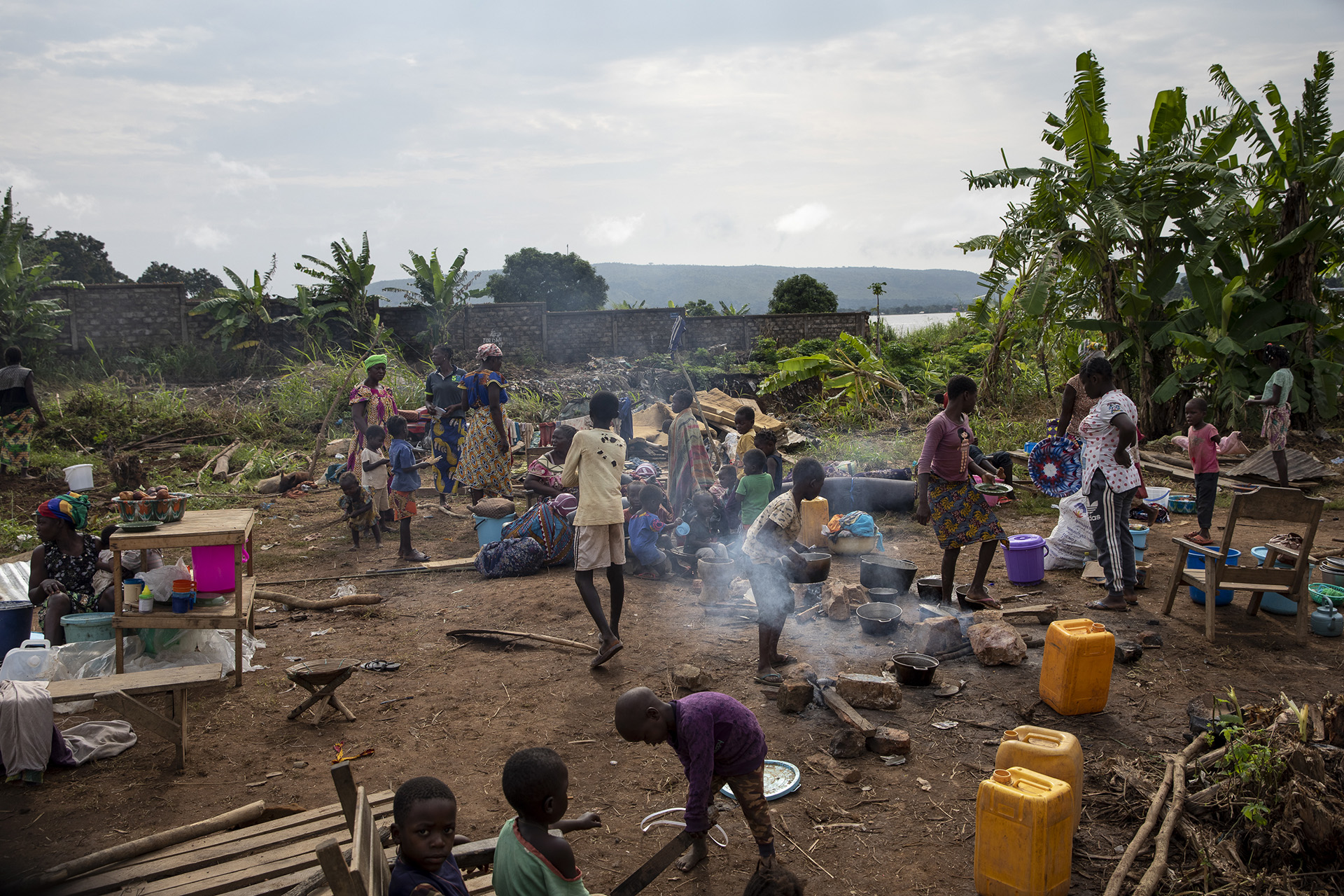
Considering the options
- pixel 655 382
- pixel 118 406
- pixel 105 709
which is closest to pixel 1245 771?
pixel 105 709

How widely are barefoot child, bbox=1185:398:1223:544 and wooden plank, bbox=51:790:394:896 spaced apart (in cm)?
776

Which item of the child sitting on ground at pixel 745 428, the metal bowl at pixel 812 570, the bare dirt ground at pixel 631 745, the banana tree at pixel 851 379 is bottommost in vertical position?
the bare dirt ground at pixel 631 745

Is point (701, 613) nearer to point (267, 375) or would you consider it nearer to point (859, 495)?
point (859, 495)

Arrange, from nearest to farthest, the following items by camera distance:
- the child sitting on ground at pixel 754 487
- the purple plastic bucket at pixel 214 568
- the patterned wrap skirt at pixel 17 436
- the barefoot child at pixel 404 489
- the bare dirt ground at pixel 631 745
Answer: the bare dirt ground at pixel 631 745 → the purple plastic bucket at pixel 214 568 → the child sitting on ground at pixel 754 487 → the barefoot child at pixel 404 489 → the patterned wrap skirt at pixel 17 436

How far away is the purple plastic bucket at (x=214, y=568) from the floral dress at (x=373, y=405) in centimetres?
350

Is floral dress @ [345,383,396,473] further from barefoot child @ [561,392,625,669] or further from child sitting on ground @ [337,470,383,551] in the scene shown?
barefoot child @ [561,392,625,669]

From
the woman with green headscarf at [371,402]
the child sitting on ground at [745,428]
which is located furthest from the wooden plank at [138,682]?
the child sitting on ground at [745,428]

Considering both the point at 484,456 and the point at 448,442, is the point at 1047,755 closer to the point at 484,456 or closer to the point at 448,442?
the point at 484,456

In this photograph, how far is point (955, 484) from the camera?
5.96 meters

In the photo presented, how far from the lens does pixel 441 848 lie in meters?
2.59

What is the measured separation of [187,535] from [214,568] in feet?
1.22

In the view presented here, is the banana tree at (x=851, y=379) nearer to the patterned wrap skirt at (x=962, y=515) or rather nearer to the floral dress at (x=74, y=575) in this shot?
the patterned wrap skirt at (x=962, y=515)

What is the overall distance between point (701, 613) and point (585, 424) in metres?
5.81

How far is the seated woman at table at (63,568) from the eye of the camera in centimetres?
516
